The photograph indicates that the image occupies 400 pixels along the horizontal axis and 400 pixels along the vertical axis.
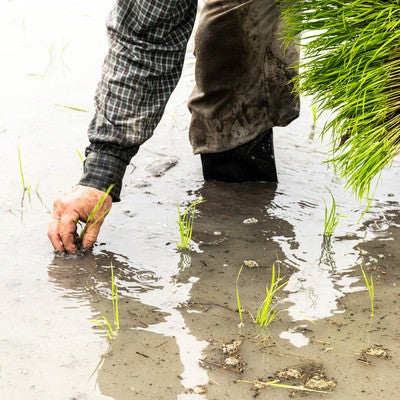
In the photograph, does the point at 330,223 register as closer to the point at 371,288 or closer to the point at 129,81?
the point at 371,288

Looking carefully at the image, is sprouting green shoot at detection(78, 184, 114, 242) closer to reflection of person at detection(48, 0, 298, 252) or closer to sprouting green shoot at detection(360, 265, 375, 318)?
reflection of person at detection(48, 0, 298, 252)

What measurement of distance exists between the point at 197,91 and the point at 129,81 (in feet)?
2.06

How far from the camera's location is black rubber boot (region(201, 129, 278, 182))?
3303 mm

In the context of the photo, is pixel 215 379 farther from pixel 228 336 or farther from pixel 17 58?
pixel 17 58

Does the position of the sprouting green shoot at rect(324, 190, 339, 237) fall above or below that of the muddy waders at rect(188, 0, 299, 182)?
below

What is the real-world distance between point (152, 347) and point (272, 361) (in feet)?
1.08

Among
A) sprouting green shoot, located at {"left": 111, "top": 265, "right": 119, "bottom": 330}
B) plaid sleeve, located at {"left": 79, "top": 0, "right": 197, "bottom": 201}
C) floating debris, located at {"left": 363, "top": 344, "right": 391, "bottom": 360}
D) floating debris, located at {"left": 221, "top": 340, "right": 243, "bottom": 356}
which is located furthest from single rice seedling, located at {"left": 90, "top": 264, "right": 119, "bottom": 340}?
floating debris, located at {"left": 363, "top": 344, "right": 391, "bottom": 360}

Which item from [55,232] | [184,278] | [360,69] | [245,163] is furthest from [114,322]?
[245,163]

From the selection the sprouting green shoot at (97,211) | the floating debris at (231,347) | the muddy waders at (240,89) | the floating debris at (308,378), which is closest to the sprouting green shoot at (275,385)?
the floating debris at (308,378)

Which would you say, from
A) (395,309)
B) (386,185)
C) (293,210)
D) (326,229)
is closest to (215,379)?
(395,309)

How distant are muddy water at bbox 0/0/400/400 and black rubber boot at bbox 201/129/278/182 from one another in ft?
0.18

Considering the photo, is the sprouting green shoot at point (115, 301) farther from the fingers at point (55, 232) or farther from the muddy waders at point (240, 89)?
the muddy waders at point (240, 89)

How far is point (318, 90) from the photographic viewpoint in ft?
8.28

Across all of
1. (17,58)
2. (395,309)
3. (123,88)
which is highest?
(123,88)
